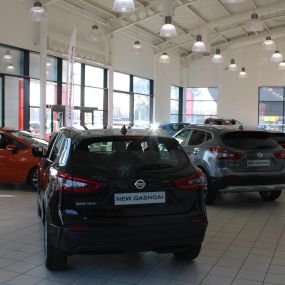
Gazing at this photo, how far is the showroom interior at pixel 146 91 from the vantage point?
4.56m

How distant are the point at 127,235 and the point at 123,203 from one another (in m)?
0.28

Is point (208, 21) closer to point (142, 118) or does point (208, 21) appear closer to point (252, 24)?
point (142, 118)

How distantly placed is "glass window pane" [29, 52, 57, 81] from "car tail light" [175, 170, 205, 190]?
11.8m

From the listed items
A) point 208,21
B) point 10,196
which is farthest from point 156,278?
point 208,21

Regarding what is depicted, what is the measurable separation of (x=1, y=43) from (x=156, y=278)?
10986 mm

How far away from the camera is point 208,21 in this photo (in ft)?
68.3

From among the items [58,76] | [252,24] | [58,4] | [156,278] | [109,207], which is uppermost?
[58,4]

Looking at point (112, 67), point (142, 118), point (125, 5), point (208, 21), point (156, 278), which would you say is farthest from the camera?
point (142, 118)

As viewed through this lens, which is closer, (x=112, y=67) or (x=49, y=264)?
(x=49, y=264)

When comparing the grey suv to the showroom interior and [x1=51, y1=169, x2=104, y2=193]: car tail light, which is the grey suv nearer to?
the showroom interior

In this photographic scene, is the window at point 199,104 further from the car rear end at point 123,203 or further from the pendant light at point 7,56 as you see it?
the car rear end at point 123,203

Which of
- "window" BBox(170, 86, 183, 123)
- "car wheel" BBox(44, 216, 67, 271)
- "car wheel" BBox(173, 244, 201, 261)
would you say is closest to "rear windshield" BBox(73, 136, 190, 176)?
"car wheel" BBox(44, 216, 67, 271)

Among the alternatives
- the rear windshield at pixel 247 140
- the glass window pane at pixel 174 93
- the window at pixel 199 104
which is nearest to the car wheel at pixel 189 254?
the rear windshield at pixel 247 140

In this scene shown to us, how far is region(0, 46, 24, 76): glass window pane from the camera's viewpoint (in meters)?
13.8
